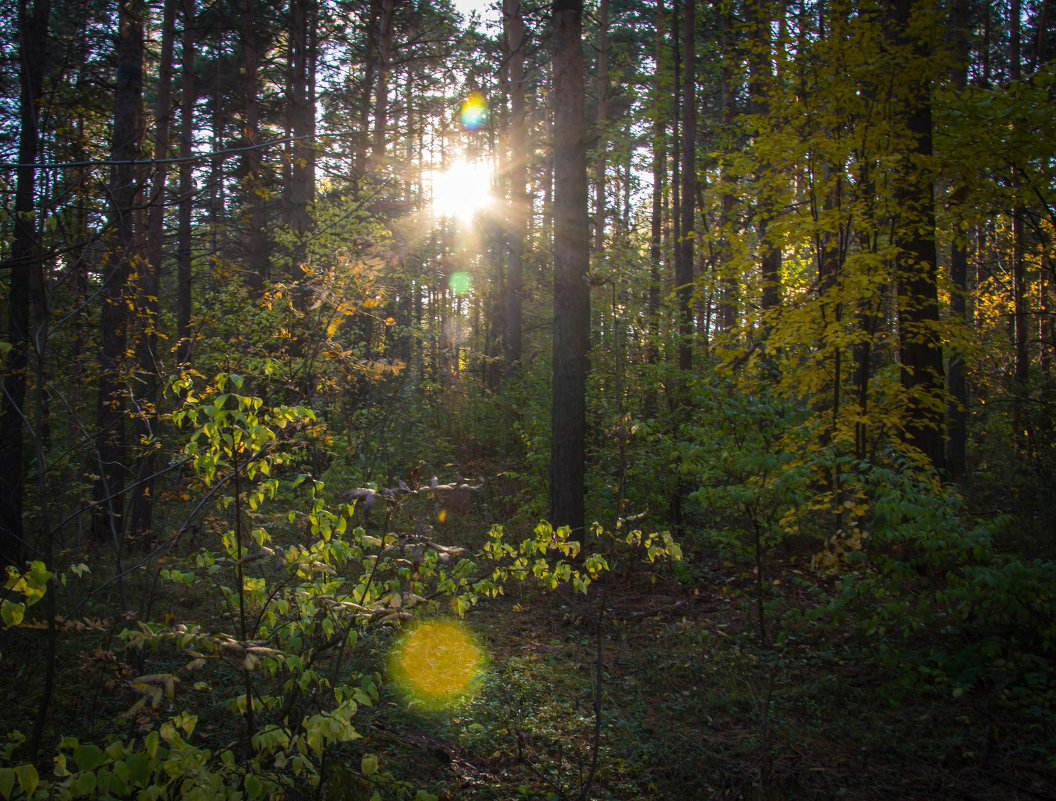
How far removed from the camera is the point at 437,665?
482 centimetres

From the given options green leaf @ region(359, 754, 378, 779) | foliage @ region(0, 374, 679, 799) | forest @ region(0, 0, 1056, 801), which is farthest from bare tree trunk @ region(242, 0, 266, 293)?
green leaf @ region(359, 754, 378, 779)

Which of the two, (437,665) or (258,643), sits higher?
(258,643)

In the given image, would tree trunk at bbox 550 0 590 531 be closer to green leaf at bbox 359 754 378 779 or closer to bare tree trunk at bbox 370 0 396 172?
green leaf at bbox 359 754 378 779

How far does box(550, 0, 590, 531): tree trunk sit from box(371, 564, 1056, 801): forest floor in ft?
6.90

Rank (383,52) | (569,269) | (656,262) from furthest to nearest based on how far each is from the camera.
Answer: (383,52) < (656,262) < (569,269)

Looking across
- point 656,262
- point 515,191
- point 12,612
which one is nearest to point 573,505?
point 12,612

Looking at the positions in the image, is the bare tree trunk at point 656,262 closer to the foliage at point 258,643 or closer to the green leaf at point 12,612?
the foliage at point 258,643

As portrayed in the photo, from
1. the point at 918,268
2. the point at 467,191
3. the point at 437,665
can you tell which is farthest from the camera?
the point at 467,191

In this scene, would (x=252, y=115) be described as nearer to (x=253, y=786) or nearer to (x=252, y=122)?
(x=252, y=122)

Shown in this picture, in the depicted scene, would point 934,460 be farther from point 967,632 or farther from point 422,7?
point 422,7

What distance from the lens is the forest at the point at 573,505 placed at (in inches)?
108

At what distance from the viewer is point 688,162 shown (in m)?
10.9

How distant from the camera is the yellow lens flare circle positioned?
14.0 ft

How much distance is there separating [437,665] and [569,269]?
4419 millimetres
